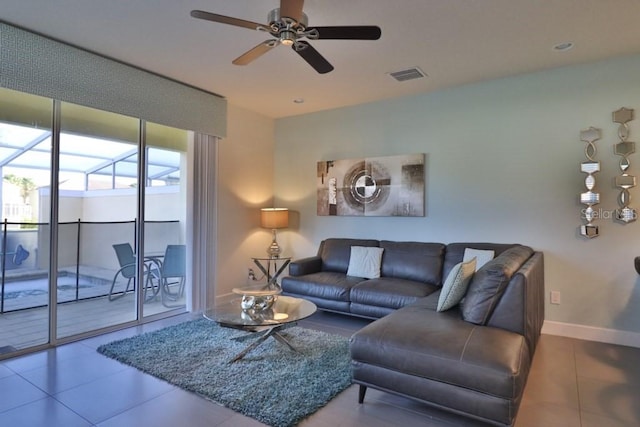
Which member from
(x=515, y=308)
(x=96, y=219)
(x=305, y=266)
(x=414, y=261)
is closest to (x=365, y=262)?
(x=414, y=261)

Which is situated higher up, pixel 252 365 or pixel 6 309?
pixel 6 309

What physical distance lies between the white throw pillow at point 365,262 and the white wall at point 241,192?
1.57 metres

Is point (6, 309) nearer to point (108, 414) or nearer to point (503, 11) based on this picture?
point (108, 414)

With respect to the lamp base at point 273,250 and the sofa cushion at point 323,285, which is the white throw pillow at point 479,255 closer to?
the sofa cushion at point 323,285

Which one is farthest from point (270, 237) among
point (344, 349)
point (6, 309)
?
point (6, 309)

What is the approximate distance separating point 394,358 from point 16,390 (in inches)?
99.1

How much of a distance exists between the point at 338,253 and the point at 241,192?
1.59 m

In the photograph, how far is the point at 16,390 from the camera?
2.48 metres

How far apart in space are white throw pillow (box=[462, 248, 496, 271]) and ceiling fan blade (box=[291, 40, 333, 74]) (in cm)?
230

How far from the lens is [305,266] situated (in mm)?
4539

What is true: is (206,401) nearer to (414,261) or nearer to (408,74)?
(414,261)

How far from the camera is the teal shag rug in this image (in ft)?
7.48

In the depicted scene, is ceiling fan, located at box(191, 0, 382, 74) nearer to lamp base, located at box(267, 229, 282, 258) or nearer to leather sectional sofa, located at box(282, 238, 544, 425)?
leather sectional sofa, located at box(282, 238, 544, 425)

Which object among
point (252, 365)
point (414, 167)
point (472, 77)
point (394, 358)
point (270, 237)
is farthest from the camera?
point (270, 237)
